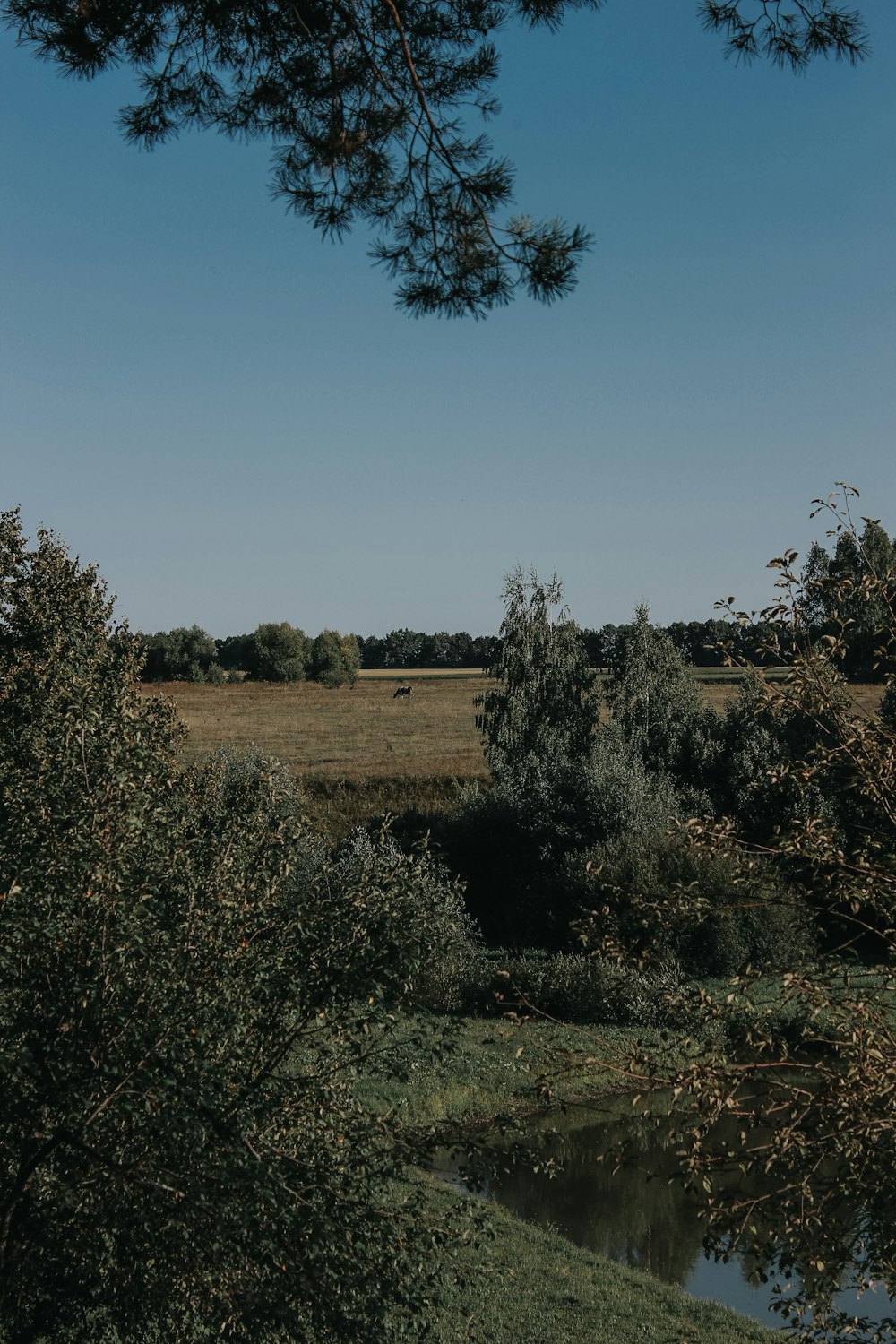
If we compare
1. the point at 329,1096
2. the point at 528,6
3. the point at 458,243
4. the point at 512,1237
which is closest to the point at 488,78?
the point at 528,6

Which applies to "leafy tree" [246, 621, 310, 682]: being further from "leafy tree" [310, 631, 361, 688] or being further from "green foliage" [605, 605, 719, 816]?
"green foliage" [605, 605, 719, 816]

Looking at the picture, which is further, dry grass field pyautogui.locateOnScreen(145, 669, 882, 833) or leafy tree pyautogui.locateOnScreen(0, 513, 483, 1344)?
dry grass field pyautogui.locateOnScreen(145, 669, 882, 833)

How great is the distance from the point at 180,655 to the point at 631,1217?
Result: 8378 centimetres

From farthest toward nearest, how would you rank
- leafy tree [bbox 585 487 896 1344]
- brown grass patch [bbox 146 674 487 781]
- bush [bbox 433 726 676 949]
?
brown grass patch [bbox 146 674 487 781] → bush [bbox 433 726 676 949] → leafy tree [bbox 585 487 896 1344]

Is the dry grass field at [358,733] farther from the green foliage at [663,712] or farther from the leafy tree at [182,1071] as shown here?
the leafy tree at [182,1071]

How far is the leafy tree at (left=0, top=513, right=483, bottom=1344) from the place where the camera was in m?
5.99

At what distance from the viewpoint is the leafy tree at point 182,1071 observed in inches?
236

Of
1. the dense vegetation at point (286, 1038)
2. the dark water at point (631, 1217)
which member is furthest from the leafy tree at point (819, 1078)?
the dark water at point (631, 1217)

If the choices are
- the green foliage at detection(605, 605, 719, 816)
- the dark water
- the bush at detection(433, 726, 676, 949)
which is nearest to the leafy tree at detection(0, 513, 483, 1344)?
the dark water

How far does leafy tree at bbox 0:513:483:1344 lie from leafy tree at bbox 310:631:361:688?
9289 centimetres

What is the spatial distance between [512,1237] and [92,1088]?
12214mm

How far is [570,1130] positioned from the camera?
22172 mm

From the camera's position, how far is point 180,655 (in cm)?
9700

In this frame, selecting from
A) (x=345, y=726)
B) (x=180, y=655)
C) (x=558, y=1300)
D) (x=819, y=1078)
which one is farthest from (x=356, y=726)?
(x=819, y=1078)
